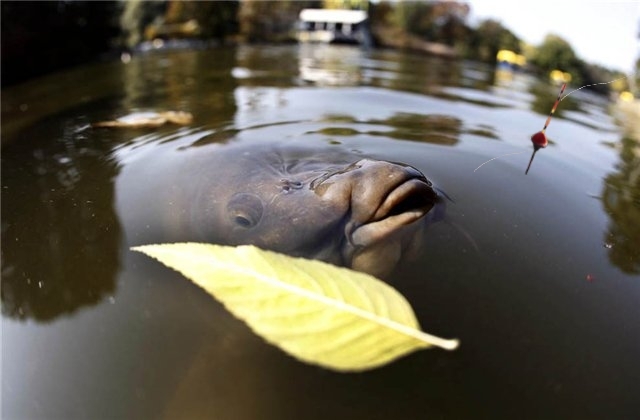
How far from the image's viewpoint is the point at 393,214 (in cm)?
189

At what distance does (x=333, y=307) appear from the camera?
129 centimetres

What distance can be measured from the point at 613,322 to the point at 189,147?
249cm

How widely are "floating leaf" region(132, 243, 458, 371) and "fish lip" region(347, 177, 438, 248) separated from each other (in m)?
0.38

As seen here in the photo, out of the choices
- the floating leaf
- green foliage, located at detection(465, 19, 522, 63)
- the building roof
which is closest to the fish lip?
the floating leaf

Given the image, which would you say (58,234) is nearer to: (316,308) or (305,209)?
(305,209)

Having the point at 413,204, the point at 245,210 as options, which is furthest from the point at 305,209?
the point at 413,204

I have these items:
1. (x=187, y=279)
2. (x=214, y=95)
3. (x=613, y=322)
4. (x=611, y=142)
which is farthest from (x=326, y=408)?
(x=214, y=95)

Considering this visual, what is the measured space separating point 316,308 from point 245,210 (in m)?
0.86

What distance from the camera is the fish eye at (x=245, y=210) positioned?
201 centimetres

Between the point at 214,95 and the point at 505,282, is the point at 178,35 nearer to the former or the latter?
the point at 214,95

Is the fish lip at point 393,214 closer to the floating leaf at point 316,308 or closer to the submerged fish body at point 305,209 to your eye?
the submerged fish body at point 305,209

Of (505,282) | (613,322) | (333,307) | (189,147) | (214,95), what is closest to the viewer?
(333,307)

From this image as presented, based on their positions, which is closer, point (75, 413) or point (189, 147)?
point (75, 413)

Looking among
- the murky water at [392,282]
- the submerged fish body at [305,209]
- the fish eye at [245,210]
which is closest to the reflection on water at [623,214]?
the murky water at [392,282]
